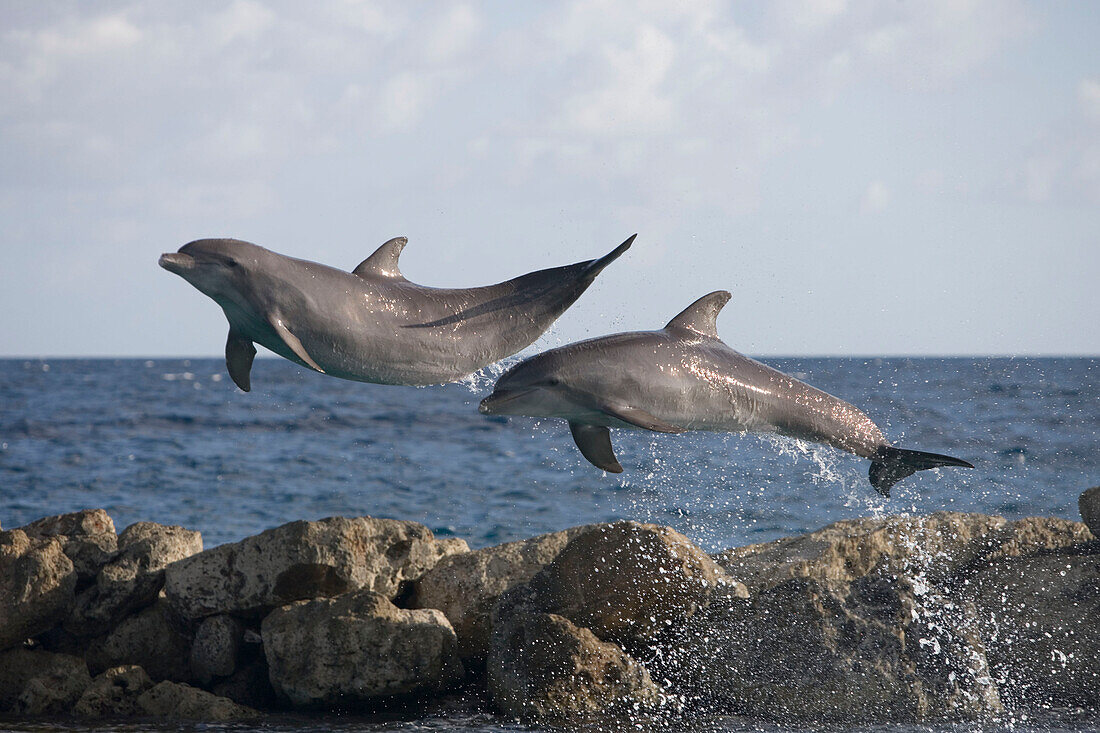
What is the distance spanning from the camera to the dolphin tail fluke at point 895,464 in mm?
6766

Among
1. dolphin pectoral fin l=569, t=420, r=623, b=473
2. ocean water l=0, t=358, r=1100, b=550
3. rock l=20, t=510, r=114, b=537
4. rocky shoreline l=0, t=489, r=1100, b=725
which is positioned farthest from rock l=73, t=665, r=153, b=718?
dolphin pectoral fin l=569, t=420, r=623, b=473

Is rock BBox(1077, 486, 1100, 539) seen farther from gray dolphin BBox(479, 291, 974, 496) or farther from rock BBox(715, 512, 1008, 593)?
gray dolphin BBox(479, 291, 974, 496)

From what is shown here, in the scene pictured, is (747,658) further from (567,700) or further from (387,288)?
(387,288)

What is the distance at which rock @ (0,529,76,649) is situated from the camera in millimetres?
7844

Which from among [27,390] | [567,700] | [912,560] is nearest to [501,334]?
[567,700]

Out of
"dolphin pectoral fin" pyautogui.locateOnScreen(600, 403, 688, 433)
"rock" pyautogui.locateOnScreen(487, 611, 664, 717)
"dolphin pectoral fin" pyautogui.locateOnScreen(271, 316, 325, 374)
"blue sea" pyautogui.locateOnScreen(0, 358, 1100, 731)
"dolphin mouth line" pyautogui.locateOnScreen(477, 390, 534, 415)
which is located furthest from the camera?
"blue sea" pyautogui.locateOnScreen(0, 358, 1100, 731)

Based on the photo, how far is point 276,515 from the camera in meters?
17.5

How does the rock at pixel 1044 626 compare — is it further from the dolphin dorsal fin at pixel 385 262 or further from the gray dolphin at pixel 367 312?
the dolphin dorsal fin at pixel 385 262

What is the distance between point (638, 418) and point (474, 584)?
2483 millimetres

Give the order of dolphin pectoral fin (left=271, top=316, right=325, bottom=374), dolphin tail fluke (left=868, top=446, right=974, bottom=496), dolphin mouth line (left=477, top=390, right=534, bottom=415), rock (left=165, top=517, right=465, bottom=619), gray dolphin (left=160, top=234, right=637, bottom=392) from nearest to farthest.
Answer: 1. dolphin pectoral fin (left=271, top=316, right=325, bottom=374)
2. gray dolphin (left=160, top=234, right=637, bottom=392)
3. dolphin mouth line (left=477, top=390, right=534, bottom=415)
4. dolphin tail fluke (left=868, top=446, right=974, bottom=496)
5. rock (left=165, top=517, right=465, bottom=619)

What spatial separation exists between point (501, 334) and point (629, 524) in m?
1.88

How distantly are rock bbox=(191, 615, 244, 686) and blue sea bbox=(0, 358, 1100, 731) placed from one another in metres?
0.83

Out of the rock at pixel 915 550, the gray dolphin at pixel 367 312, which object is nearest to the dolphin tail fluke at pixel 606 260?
the gray dolphin at pixel 367 312

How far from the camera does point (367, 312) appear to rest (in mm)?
6180
